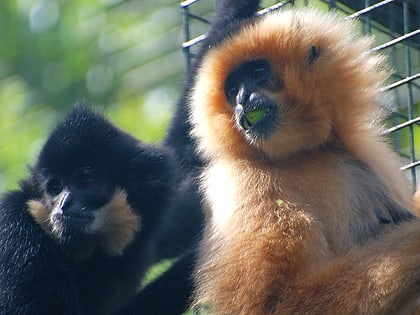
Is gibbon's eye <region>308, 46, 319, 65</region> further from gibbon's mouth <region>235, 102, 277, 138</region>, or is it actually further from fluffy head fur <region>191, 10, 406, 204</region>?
gibbon's mouth <region>235, 102, 277, 138</region>

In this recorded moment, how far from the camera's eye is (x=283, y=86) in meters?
5.78

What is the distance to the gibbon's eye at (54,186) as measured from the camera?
635cm

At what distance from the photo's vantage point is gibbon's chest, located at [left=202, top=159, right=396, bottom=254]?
539 centimetres

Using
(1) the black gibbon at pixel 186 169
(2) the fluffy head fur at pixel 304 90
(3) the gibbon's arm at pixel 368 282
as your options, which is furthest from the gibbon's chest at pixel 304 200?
(1) the black gibbon at pixel 186 169

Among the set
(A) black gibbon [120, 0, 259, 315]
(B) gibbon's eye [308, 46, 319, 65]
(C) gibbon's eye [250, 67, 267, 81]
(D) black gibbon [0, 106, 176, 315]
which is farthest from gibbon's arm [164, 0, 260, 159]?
(B) gibbon's eye [308, 46, 319, 65]

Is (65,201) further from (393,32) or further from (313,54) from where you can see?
(393,32)

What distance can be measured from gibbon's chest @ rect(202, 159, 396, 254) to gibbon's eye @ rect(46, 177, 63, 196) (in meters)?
1.05

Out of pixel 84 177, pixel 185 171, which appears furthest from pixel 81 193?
pixel 185 171

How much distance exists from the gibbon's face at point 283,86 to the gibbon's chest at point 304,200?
157mm

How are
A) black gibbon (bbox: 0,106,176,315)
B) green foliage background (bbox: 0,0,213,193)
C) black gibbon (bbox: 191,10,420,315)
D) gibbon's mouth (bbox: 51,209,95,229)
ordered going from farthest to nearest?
green foliage background (bbox: 0,0,213,193) < gibbon's mouth (bbox: 51,209,95,229) < black gibbon (bbox: 0,106,176,315) < black gibbon (bbox: 191,10,420,315)

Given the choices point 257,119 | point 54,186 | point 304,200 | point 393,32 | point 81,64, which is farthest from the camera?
point 81,64

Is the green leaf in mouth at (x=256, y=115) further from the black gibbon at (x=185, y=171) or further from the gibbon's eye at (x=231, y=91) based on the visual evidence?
the black gibbon at (x=185, y=171)

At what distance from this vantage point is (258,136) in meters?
5.68

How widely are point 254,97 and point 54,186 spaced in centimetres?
133
